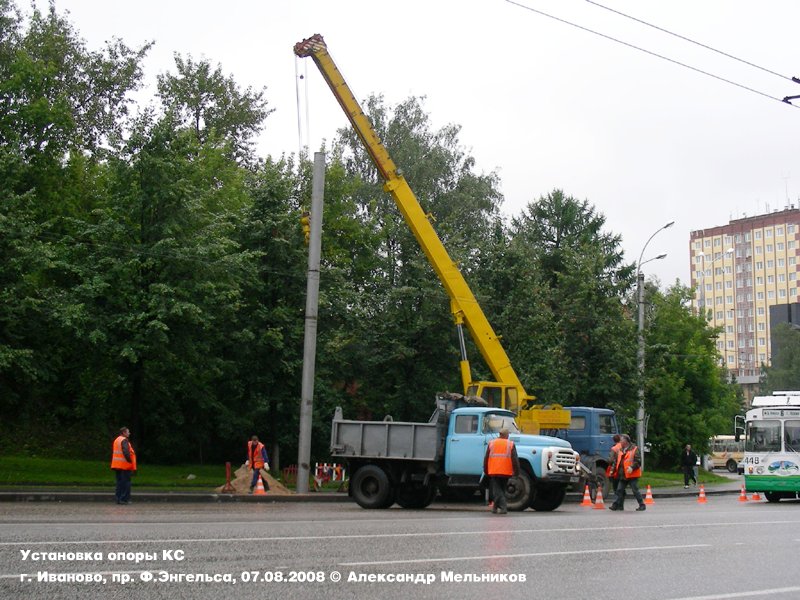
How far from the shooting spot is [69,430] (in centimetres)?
4256

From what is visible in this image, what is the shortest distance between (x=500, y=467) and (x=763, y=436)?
1373 cm

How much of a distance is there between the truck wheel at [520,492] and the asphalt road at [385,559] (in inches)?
234

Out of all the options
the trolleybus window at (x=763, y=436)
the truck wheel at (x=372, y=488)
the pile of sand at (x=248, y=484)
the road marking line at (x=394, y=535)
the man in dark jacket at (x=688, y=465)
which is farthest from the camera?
the man in dark jacket at (x=688, y=465)

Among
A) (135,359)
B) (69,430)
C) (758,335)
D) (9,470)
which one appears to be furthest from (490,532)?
(758,335)

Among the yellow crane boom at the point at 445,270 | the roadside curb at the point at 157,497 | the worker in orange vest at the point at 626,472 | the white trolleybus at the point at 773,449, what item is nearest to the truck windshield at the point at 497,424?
the worker in orange vest at the point at 626,472

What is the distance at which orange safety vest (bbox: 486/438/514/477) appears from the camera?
64.4 feet

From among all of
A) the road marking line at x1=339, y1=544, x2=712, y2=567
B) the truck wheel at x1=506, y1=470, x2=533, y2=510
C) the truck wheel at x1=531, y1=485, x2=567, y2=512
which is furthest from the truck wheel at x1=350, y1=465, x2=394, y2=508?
the road marking line at x1=339, y1=544, x2=712, y2=567

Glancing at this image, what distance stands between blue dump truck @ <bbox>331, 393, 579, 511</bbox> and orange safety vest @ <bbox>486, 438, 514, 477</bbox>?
216 cm

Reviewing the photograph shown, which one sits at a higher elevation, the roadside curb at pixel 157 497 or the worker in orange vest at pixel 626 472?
the worker in orange vest at pixel 626 472

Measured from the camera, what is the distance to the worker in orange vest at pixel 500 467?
774 inches

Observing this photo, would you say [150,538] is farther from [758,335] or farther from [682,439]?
[758,335]

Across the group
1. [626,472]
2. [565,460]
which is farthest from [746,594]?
[626,472]

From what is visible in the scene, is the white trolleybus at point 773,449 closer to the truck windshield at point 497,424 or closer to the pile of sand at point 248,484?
the truck windshield at point 497,424

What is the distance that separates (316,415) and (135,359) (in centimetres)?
974
